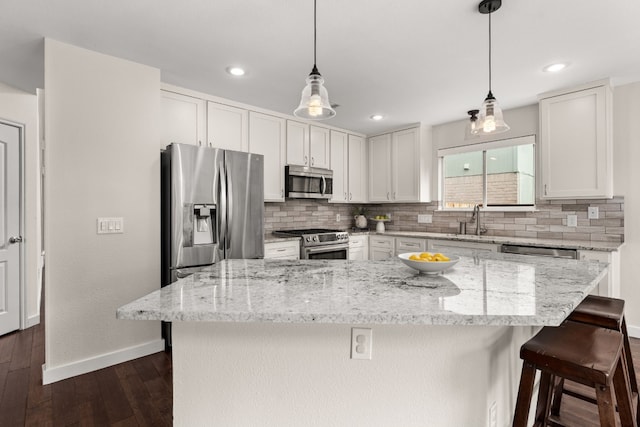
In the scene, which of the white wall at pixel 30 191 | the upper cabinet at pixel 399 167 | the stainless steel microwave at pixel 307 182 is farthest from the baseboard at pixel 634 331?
the white wall at pixel 30 191

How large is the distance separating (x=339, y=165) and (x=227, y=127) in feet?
5.67

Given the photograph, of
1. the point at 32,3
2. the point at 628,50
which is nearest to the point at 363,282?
the point at 32,3

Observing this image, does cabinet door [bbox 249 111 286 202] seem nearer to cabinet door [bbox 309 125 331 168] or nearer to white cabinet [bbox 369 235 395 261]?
cabinet door [bbox 309 125 331 168]

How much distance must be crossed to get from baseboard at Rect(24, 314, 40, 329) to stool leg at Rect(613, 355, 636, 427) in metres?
4.62

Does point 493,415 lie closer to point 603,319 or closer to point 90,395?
point 603,319

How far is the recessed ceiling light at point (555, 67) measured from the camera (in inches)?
104

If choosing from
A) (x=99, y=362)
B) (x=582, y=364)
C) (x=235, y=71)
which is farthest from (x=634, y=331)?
(x=99, y=362)

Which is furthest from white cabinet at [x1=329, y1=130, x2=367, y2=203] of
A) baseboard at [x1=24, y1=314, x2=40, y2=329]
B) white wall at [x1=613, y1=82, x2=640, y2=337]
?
baseboard at [x1=24, y1=314, x2=40, y2=329]

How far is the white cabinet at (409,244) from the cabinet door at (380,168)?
0.73 meters

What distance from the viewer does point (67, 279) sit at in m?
2.32

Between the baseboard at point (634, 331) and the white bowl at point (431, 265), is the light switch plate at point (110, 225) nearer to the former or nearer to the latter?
the white bowl at point (431, 265)

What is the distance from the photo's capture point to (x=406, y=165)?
4570 millimetres

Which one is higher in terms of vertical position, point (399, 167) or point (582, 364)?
point (399, 167)

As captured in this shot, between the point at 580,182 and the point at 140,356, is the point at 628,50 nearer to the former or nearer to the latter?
the point at 580,182
